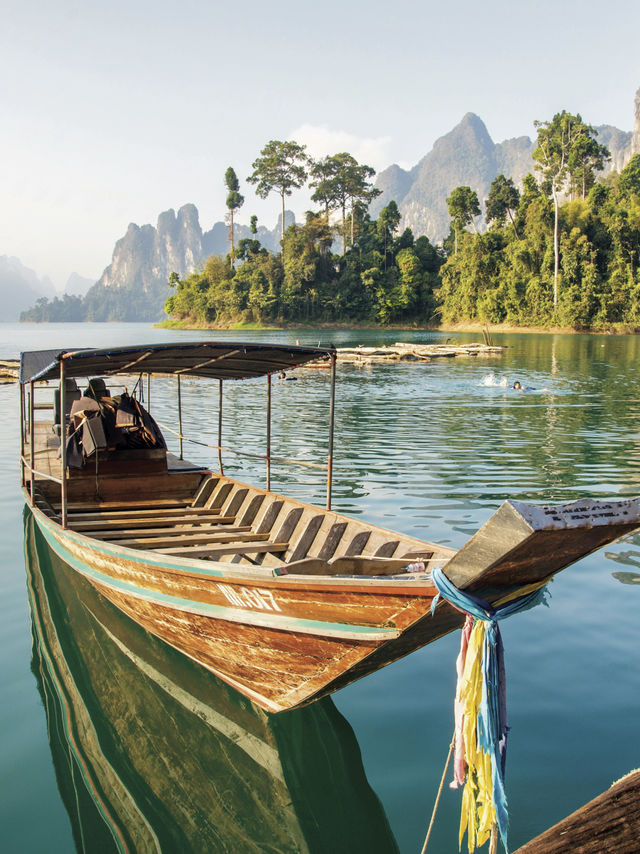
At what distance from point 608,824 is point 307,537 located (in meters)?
4.46

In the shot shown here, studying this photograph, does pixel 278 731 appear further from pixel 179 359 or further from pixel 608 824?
pixel 179 359

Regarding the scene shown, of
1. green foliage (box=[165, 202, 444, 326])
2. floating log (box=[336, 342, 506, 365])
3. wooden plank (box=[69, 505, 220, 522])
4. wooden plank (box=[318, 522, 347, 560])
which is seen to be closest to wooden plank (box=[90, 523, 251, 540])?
wooden plank (box=[69, 505, 220, 522])

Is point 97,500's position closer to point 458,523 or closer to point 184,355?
point 184,355

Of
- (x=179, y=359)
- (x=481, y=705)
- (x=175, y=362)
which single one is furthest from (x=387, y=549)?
(x=175, y=362)

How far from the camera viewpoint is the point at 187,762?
4102 millimetres

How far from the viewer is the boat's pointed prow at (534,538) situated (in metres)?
2.16

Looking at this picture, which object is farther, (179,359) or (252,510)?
(179,359)

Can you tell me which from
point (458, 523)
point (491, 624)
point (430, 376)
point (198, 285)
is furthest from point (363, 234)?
point (491, 624)

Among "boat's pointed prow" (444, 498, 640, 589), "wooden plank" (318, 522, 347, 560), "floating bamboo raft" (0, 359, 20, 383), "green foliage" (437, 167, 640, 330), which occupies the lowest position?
"wooden plank" (318, 522, 347, 560)

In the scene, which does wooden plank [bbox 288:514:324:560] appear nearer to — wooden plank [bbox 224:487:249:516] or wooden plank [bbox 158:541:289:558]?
wooden plank [bbox 158:541:289:558]

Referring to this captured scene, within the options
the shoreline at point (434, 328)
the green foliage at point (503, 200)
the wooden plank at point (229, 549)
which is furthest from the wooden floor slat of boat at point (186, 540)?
the green foliage at point (503, 200)

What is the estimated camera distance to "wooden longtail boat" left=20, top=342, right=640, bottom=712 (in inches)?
99.1

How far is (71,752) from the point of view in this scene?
4.31 metres

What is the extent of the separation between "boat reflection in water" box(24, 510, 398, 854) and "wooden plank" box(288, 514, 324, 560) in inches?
47.8
